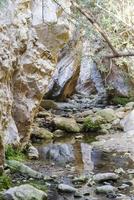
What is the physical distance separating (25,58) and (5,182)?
125 inches

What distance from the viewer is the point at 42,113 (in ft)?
44.8

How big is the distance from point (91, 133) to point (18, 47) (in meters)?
4.91

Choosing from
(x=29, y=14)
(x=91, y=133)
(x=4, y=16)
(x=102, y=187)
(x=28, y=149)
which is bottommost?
(x=102, y=187)

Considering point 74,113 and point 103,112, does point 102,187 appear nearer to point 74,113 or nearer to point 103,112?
point 103,112

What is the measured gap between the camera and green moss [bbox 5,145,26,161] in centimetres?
756

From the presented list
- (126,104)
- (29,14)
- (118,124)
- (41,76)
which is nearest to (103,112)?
(118,124)

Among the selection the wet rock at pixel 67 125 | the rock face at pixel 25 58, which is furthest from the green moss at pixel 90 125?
the rock face at pixel 25 58

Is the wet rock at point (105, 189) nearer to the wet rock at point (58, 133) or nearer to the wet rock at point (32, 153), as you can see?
the wet rock at point (32, 153)

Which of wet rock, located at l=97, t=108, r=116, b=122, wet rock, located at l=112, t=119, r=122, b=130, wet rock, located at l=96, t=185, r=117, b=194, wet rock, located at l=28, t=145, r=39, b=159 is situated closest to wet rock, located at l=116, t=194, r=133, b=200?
wet rock, located at l=96, t=185, r=117, b=194

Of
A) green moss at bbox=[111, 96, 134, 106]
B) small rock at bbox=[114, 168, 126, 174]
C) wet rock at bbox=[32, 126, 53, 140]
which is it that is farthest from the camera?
green moss at bbox=[111, 96, 134, 106]

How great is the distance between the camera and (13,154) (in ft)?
25.5

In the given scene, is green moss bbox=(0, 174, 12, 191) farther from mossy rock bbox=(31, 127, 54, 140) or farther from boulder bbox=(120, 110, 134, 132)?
boulder bbox=(120, 110, 134, 132)

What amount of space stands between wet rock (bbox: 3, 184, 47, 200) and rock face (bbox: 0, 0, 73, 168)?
1437mm

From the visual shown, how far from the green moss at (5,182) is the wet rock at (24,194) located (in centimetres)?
34
